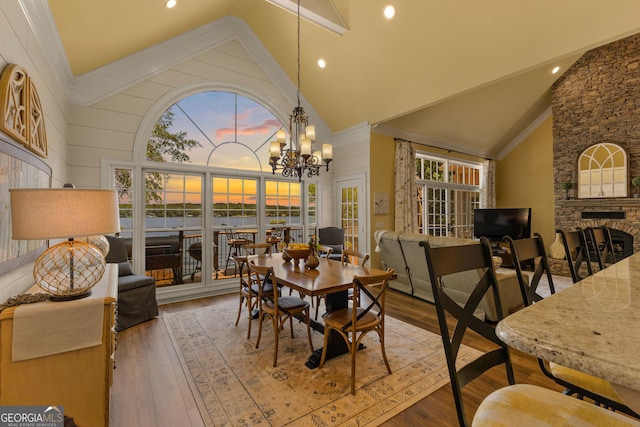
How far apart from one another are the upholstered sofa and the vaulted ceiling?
2.14 m

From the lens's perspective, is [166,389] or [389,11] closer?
[166,389]

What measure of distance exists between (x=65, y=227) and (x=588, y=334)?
6.98ft

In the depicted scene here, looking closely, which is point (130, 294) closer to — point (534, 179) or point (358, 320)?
point (358, 320)

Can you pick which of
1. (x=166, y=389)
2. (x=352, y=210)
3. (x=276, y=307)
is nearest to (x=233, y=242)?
(x=352, y=210)

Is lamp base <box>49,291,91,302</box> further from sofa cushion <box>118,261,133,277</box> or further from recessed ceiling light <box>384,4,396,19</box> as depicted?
recessed ceiling light <box>384,4,396,19</box>

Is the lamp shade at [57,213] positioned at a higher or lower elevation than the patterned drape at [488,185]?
lower

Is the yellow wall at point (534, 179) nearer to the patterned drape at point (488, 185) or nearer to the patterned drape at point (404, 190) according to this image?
the patterned drape at point (488, 185)

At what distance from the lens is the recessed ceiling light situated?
12.0 ft

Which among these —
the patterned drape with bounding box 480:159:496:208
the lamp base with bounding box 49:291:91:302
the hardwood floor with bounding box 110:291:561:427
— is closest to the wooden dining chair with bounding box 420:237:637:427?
the hardwood floor with bounding box 110:291:561:427

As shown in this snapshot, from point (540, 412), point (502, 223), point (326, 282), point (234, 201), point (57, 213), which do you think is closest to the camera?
point (540, 412)

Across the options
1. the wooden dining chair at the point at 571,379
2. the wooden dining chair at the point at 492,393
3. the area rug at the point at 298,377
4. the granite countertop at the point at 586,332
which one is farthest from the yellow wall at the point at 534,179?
the granite countertop at the point at 586,332

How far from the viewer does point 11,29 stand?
6.26 ft

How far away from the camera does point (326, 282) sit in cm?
244

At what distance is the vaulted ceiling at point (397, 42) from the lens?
292 cm
